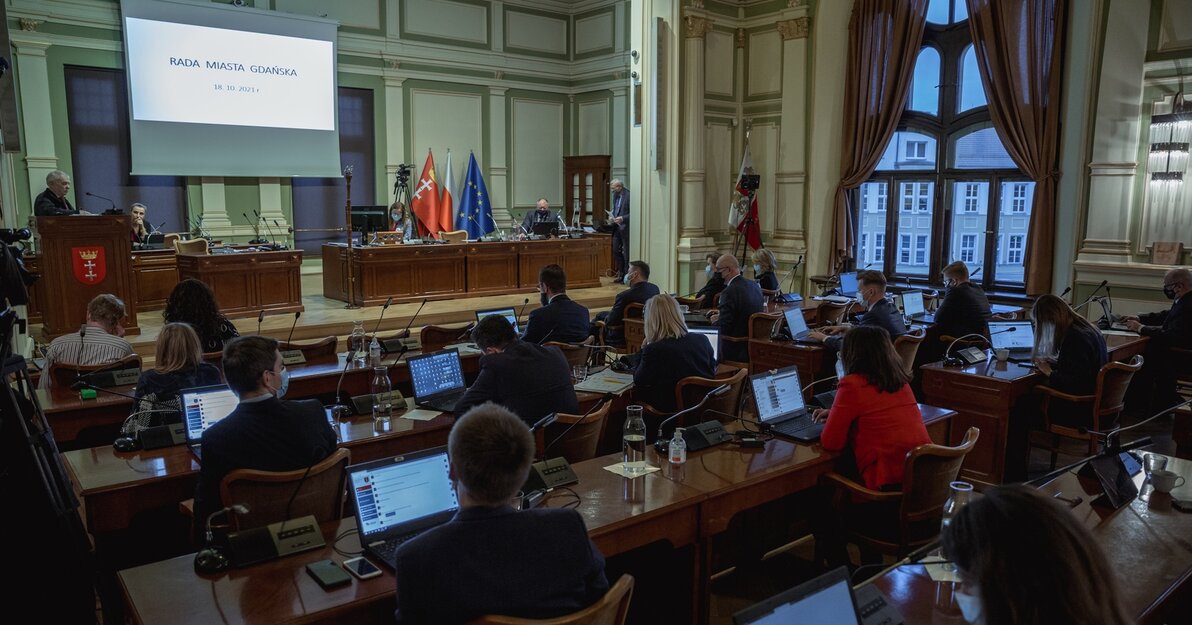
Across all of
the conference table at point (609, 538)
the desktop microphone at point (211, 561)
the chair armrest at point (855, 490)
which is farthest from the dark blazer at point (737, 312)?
the desktop microphone at point (211, 561)

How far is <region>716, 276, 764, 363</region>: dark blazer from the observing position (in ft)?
21.1

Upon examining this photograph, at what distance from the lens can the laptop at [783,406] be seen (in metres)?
3.53

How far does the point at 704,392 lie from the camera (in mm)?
4281

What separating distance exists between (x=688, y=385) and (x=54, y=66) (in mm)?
9244

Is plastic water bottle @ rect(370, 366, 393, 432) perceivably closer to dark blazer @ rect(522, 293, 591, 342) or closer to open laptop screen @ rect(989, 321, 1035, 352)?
dark blazer @ rect(522, 293, 591, 342)

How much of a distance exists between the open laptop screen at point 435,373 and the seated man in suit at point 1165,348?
5236 millimetres

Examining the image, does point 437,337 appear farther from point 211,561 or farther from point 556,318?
point 211,561

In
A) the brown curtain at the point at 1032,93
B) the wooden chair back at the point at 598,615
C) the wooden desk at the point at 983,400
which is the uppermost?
the brown curtain at the point at 1032,93

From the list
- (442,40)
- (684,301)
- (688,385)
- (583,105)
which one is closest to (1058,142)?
(684,301)

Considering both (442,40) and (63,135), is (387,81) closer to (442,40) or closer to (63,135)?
(442,40)

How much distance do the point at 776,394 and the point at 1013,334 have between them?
279cm

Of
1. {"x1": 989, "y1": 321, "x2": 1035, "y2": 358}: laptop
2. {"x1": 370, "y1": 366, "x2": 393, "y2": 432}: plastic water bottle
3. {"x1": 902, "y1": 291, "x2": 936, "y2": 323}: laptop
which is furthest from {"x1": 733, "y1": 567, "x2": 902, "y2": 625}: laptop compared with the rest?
{"x1": 902, "y1": 291, "x2": 936, "y2": 323}: laptop

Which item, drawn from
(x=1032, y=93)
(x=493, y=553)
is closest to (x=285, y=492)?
(x=493, y=553)

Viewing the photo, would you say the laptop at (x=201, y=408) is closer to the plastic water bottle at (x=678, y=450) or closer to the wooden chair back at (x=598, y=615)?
the plastic water bottle at (x=678, y=450)
